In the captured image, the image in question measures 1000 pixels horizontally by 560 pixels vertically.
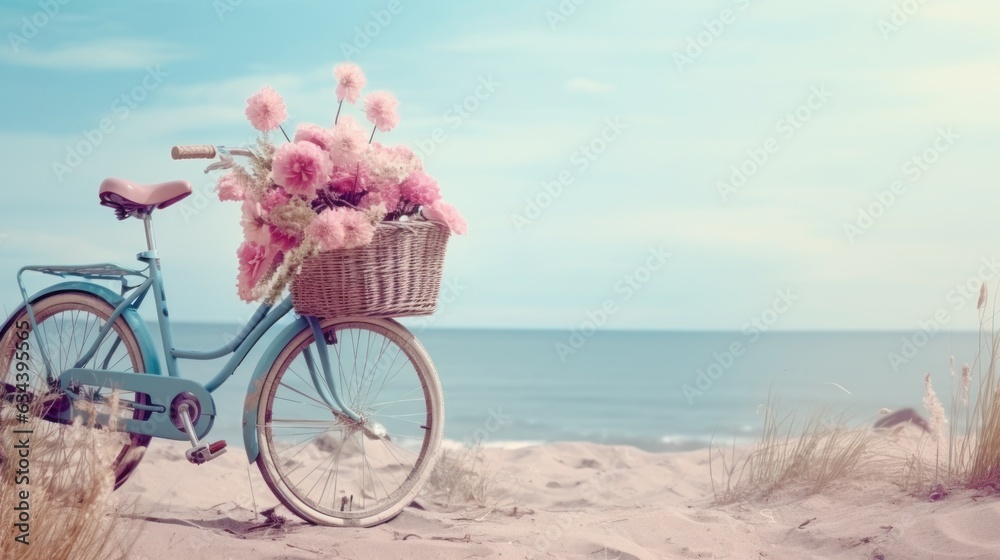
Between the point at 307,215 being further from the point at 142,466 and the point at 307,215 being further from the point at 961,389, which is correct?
the point at 961,389

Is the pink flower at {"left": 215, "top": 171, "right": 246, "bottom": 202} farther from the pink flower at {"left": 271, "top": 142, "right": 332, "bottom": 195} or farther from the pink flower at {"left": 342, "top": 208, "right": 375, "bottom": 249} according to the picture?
the pink flower at {"left": 342, "top": 208, "right": 375, "bottom": 249}

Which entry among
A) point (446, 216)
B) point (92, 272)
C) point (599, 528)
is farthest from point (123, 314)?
point (599, 528)

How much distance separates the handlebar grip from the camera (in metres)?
3.69

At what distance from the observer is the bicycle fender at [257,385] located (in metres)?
3.75

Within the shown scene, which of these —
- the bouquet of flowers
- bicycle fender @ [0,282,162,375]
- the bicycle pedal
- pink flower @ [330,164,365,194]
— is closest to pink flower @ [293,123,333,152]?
the bouquet of flowers

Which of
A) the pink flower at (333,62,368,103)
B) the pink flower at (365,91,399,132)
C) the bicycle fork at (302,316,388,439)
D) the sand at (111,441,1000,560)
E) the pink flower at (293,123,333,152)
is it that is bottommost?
the sand at (111,441,1000,560)

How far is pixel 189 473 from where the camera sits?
5.58 metres

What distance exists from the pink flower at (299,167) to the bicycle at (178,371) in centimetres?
32

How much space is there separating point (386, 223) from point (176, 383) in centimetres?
127

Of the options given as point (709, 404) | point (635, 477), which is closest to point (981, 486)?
point (635, 477)

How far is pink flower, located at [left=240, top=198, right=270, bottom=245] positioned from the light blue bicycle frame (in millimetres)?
379

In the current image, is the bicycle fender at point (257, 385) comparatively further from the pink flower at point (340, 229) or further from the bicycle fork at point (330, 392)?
the pink flower at point (340, 229)

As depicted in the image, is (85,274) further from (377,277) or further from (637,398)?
(637,398)

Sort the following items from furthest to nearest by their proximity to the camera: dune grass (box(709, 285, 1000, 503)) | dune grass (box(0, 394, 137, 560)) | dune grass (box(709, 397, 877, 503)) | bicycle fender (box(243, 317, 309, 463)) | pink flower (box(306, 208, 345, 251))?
1. dune grass (box(709, 397, 877, 503))
2. dune grass (box(709, 285, 1000, 503))
3. bicycle fender (box(243, 317, 309, 463))
4. pink flower (box(306, 208, 345, 251))
5. dune grass (box(0, 394, 137, 560))
